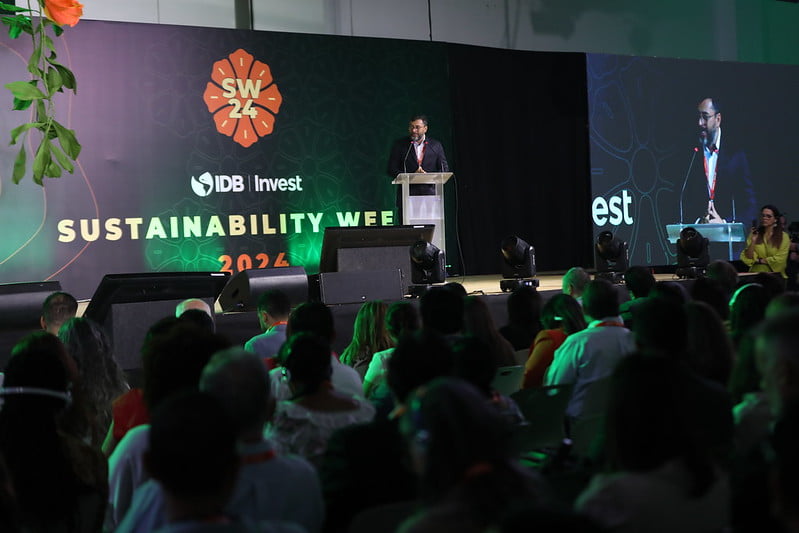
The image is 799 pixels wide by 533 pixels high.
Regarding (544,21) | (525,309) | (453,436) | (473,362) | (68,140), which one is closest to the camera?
(453,436)

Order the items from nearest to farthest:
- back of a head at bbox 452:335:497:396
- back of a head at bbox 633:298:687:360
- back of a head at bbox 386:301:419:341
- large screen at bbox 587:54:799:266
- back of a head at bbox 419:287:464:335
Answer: back of a head at bbox 452:335:497:396 → back of a head at bbox 633:298:687:360 → back of a head at bbox 419:287:464:335 → back of a head at bbox 386:301:419:341 → large screen at bbox 587:54:799:266

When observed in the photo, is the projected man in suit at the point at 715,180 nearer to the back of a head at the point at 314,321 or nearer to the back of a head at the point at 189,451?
the back of a head at the point at 314,321

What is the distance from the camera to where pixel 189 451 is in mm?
1328

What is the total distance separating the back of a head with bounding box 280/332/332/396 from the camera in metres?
2.20

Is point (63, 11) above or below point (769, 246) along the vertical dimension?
above

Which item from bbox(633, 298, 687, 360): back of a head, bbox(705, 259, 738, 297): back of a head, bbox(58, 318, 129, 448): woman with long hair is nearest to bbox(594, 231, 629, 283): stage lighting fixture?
bbox(705, 259, 738, 297): back of a head

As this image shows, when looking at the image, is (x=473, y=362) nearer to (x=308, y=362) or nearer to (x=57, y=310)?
(x=308, y=362)

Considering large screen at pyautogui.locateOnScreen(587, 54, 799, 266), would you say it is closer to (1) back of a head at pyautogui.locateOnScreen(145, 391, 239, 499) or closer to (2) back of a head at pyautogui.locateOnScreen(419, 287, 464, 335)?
(2) back of a head at pyautogui.locateOnScreen(419, 287, 464, 335)

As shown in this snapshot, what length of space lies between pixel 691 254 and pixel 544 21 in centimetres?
466

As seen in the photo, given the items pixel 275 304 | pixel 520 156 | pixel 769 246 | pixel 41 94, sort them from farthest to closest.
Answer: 1. pixel 520 156
2. pixel 769 246
3. pixel 41 94
4. pixel 275 304

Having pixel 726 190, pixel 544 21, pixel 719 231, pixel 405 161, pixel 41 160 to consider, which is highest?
pixel 544 21

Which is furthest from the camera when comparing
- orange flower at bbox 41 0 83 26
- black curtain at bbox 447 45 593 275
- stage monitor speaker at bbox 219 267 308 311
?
black curtain at bbox 447 45 593 275

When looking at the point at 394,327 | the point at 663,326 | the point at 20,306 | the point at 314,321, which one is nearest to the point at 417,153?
the point at 20,306

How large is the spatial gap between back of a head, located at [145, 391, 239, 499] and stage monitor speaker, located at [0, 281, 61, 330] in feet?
14.7
